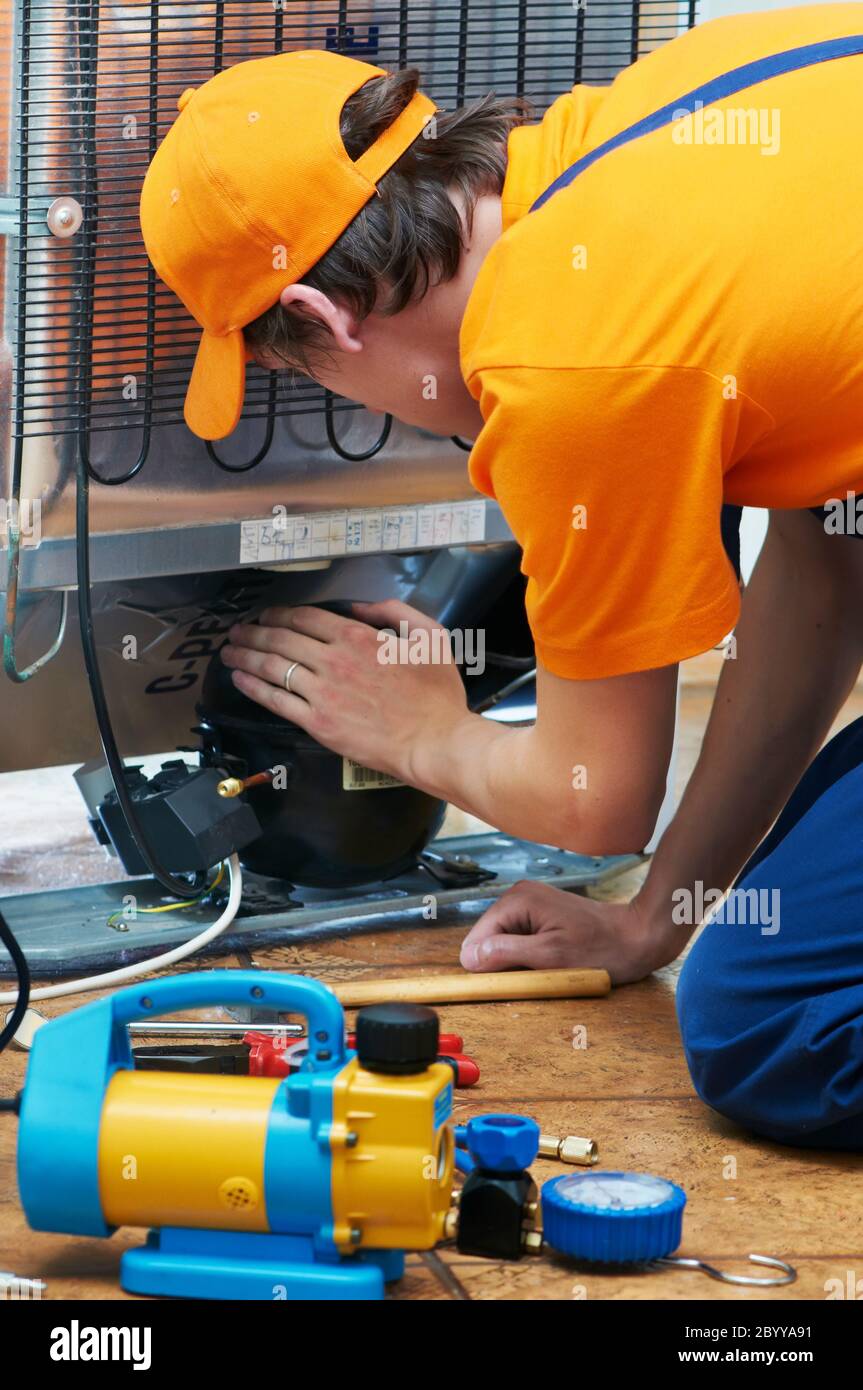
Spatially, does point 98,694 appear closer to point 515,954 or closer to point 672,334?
point 515,954

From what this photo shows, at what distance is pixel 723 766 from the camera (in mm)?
1453

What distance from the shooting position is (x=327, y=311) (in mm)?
1098

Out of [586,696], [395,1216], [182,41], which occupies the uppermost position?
[182,41]

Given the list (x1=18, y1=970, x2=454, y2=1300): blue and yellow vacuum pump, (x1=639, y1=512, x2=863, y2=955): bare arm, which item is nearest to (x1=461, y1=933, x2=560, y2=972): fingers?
(x1=639, y1=512, x2=863, y2=955): bare arm

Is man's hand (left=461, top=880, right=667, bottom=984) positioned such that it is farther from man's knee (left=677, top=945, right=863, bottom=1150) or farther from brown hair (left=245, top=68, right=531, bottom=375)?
brown hair (left=245, top=68, right=531, bottom=375)

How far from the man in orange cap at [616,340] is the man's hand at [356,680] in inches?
3.5

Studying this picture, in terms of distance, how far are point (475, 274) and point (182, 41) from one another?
386 millimetres

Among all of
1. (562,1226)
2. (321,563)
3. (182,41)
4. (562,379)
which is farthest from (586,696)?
(182,41)

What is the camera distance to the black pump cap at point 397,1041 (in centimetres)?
87

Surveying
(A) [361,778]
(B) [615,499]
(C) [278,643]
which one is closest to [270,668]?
(C) [278,643]

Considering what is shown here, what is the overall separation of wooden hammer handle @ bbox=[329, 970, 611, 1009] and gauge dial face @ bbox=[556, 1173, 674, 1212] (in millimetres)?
415

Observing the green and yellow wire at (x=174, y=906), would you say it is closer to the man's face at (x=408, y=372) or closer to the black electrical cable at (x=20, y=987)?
the black electrical cable at (x=20, y=987)

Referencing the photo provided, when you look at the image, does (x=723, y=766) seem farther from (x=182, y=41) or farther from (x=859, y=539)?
(x=182, y=41)

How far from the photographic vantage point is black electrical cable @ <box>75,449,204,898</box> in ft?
4.45
